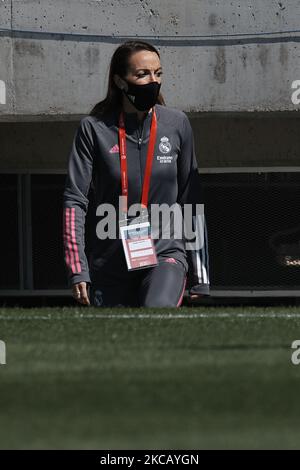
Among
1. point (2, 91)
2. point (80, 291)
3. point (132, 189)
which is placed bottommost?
point (80, 291)

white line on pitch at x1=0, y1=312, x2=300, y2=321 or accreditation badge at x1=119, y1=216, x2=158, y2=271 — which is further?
accreditation badge at x1=119, y1=216, x2=158, y2=271

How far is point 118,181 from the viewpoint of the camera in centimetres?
636

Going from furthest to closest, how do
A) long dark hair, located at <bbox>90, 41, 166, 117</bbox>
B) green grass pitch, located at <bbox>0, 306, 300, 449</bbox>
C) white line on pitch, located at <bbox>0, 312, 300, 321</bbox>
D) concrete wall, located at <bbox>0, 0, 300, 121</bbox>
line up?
concrete wall, located at <bbox>0, 0, 300, 121</bbox> → long dark hair, located at <bbox>90, 41, 166, 117</bbox> → white line on pitch, located at <bbox>0, 312, 300, 321</bbox> → green grass pitch, located at <bbox>0, 306, 300, 449</bbox>

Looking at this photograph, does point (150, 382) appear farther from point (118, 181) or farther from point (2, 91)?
point (2, 91)

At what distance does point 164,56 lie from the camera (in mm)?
12227

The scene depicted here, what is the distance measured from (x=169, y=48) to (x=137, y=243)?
6117mm

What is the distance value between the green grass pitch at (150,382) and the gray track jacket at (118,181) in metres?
1.00

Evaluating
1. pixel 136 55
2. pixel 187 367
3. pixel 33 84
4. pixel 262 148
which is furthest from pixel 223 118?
pixel 187 367

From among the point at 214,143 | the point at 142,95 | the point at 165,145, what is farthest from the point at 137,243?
the point at 214,143

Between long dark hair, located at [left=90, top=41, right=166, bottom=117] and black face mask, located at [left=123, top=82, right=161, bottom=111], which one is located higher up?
long dark hair, located at [left=90, top=41, right=166, bottom=117]

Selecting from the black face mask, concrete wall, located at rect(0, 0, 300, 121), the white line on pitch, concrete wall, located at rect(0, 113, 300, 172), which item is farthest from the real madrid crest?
concrete wall, located at rect(0, 113, 300, 172)

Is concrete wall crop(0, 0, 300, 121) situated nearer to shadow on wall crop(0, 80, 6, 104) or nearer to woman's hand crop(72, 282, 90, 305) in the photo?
shadow on wall crop(0, 80, 6, 104)

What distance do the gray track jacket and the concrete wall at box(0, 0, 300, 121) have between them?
5.71 metres

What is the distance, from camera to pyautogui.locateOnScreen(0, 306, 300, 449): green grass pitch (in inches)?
122
